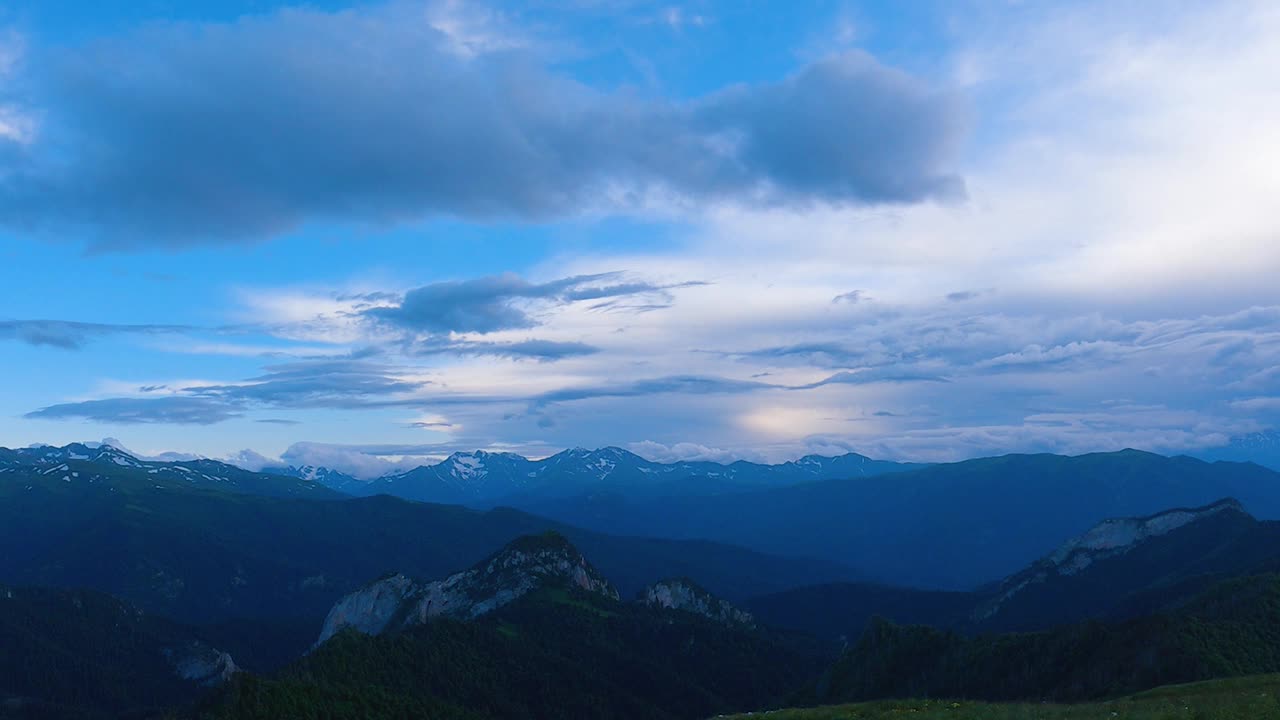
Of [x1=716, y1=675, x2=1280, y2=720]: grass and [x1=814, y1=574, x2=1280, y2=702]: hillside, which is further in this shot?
[x1=814, y1=574, x2=1280, y2=702]: hillside

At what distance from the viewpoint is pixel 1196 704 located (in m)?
55.4

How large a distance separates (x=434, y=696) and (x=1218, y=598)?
161 metres

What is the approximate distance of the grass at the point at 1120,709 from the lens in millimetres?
52000

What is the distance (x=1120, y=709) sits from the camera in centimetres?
5828

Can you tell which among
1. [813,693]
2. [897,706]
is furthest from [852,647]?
[897,706]

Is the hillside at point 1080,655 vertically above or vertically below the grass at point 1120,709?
below

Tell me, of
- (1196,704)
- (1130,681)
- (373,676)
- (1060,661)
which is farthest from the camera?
(373,676)

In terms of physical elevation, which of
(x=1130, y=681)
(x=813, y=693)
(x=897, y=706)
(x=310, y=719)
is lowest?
(x=813, y=693)

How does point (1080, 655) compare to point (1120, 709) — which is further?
point (1080, 655)

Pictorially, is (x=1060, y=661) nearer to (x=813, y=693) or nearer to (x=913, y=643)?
(x=913, y=643)

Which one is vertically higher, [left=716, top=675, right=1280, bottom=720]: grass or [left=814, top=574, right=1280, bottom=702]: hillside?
[left=716, top=675, right=1280, bottom=720]: grass

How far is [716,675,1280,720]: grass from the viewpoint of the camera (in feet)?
171

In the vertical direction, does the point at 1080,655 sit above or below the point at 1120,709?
below

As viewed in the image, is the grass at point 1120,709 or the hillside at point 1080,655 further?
the hillside at point 1080,655
